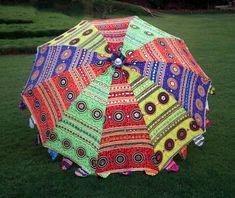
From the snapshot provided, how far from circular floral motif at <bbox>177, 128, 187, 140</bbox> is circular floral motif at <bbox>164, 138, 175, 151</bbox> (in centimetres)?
10

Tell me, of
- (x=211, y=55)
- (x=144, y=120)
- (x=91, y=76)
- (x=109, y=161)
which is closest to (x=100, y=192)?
(x=109, y=161)

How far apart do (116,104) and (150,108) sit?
1.21 feet

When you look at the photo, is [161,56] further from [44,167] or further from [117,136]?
[44,167]

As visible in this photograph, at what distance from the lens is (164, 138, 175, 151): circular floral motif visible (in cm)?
424

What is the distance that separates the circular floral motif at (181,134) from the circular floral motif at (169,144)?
0.10 m

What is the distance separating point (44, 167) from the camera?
4766 millimetres

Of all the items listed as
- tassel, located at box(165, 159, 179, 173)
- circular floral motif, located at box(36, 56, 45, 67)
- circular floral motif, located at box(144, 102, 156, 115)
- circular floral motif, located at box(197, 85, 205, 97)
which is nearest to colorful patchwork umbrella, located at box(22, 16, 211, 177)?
circular floral motif, located at box(144, 102, 156, 115)

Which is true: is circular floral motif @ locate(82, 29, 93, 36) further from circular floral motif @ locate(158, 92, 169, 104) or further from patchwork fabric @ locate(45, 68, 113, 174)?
circular floral motif @ locate(158, 92, 169, 104)

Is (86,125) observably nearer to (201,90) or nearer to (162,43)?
(162,43)

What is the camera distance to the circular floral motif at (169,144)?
4.24m

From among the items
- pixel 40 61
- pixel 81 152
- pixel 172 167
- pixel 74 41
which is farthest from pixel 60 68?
pixel 172 167

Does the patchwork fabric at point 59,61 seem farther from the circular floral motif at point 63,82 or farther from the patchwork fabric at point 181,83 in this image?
the patchwork fabric at point 181,83

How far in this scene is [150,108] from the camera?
163 inches

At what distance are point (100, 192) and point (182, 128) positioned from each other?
45.6 inches
